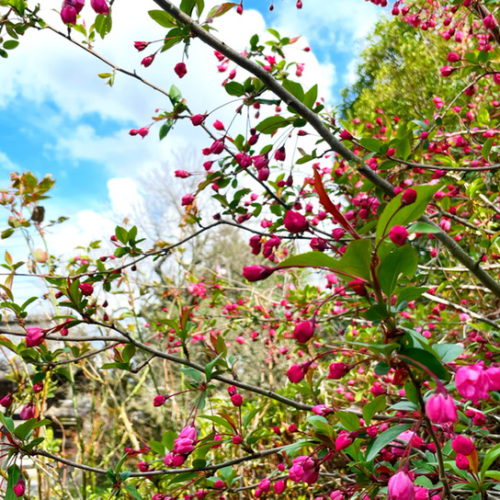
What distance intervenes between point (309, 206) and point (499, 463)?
5.58ft

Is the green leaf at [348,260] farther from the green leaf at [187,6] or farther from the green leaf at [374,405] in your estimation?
the green leaf at [187,6]

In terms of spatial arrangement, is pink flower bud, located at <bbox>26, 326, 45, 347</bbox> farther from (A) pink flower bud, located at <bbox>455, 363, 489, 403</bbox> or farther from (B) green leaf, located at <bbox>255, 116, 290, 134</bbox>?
(A) pink flower bud, located at <bbox>455, 363, 489, 403</bbox>

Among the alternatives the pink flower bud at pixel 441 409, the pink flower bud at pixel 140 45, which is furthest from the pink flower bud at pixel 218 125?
the pink flower bud at pixel 441 409

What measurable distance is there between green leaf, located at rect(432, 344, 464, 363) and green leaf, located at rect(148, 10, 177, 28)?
103cm

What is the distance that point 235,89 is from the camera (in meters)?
1.34

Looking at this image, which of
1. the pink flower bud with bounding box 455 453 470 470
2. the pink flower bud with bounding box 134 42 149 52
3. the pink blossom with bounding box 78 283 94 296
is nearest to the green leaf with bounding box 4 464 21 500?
the pink blossom with bounding box 78 283 94 296

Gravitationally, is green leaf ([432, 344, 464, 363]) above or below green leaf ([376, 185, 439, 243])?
below

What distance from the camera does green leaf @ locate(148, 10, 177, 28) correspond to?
46.4 inches

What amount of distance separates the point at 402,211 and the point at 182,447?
2.73 feet

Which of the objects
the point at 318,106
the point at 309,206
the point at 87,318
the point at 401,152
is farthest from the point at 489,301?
the point at 87,318

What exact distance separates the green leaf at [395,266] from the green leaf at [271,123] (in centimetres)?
73

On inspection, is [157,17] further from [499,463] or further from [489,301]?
[489,301]

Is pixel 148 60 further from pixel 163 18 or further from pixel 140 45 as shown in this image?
pixel 163 18

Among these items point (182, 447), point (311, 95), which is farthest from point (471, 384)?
point (311, 95)
